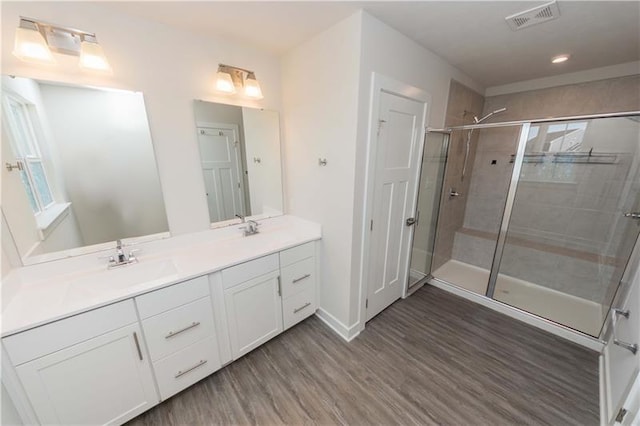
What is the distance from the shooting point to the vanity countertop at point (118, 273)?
1.07 meters

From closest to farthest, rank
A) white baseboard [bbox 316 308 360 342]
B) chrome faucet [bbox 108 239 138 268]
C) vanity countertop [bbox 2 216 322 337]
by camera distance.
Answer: vanity countertop [bbox 2 216 322 337]
chrome faucet [bbox 108 239 138 268]
white baseboard [bbox 316 308 360 342]

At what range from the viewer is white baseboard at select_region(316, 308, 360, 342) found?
1.94 metres

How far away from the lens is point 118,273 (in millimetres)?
1434

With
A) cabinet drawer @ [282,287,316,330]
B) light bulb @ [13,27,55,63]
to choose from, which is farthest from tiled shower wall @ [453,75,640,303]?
light bulb @ [13,27,55,63]

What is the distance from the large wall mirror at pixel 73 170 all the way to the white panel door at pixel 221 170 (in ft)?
1.14

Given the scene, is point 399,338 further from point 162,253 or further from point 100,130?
point 100,130

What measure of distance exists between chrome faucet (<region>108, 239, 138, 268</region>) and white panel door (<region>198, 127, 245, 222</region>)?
59 centimetres

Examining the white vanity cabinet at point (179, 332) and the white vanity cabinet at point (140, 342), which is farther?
the white vanity cabinet at point (179, 332)

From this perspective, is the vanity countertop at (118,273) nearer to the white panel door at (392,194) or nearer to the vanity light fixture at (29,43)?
the white panel door at (392,194)

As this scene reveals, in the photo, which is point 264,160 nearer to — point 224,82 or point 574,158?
point 224,82

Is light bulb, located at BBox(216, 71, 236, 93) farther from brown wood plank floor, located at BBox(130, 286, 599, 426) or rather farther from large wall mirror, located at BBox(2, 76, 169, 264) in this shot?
brown wood plank floor, located at BBox(130, 286, 599, 426)

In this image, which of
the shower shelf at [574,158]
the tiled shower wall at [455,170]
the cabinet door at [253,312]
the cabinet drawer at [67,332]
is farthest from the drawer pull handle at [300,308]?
the shower shelf at [574,158]

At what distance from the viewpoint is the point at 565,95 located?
2512mm

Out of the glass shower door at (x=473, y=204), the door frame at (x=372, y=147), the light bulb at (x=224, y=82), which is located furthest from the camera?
the glass shower door at (x=473, y=204)
